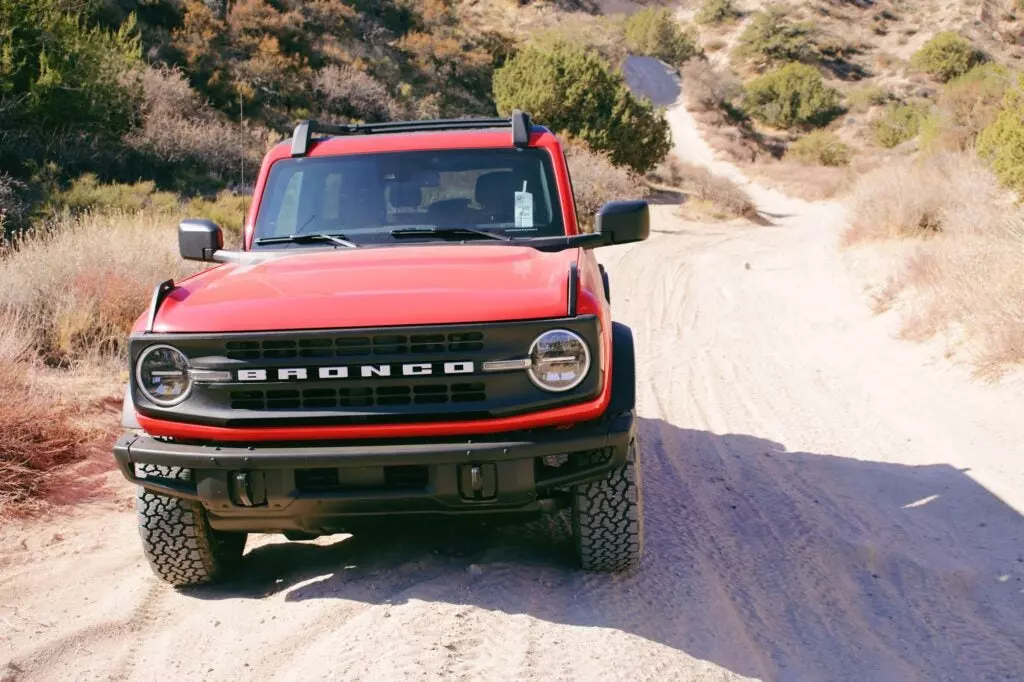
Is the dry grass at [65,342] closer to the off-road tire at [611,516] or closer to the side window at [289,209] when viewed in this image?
the side window at [289,209]

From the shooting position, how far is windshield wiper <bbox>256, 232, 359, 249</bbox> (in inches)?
179

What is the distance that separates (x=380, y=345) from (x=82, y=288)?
19.4 feet

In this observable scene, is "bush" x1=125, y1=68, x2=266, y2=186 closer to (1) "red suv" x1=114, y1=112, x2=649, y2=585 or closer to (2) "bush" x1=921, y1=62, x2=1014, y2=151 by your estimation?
(1) "red suv" x1=114, y1=112, x2=649, y2=585

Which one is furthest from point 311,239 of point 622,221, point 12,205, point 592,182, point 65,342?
point 592,182

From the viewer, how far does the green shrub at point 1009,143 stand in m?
11.9

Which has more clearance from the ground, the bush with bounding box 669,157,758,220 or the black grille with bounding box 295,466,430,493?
the black grille with bounding box 295,466,430,493

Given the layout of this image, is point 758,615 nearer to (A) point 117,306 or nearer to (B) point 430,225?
(B) point 430,225

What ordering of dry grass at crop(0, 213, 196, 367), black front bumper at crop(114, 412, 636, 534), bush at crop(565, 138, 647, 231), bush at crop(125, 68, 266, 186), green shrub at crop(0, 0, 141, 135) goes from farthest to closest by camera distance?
bush at crop(565, 138, 647, 231), bush at crop(125, 68, 266, 186), green shrub at crop(0, 0, 141, 135), dry grass at crop(0, 213, 196, 367), black front bumper at crop(114, 412, 636, 534)

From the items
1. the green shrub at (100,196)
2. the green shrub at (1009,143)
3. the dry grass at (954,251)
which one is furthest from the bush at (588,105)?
the green shrub at (1009,143)

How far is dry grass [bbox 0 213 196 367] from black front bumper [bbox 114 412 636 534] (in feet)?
15.1

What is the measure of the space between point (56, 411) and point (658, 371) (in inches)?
198

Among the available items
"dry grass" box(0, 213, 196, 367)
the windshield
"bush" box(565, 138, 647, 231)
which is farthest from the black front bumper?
"bush" box(565, 138, 647, 231)

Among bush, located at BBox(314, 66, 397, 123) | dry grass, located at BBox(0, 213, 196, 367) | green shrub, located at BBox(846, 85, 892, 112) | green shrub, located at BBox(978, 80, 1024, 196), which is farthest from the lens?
green shrub, located at BBox(846, 85, 892, 112)

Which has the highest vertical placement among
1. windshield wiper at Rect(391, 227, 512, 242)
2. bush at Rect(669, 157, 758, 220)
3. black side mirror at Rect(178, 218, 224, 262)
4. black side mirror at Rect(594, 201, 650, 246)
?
black side mirror at Rect(594, 201, 650, 246)
